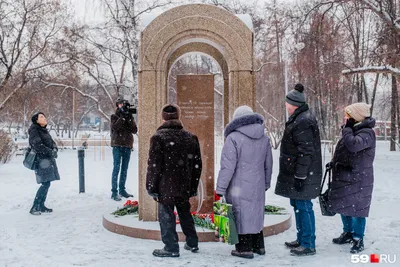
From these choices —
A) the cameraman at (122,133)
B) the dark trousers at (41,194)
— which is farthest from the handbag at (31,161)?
the cameraman at (122,133)

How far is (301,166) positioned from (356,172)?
81 cm

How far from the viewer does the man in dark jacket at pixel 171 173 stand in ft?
16.5

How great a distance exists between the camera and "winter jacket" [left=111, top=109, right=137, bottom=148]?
8844mm

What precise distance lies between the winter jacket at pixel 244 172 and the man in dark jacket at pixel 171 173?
393 millimetres

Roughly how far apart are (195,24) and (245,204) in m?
2.97

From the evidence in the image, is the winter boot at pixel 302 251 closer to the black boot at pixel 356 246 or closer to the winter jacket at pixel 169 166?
the black boot at pixel 356 246

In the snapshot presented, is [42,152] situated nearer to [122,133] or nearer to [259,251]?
[122,133]

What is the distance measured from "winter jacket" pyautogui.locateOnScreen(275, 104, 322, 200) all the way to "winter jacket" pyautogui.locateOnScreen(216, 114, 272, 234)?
32 cm

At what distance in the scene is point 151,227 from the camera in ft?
20.2

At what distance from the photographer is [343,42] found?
72.4 ft

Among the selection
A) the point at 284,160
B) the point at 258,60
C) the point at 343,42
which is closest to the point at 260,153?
the point at 284,160

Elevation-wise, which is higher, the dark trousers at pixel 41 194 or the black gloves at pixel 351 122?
the black gloves at pixel 351 122

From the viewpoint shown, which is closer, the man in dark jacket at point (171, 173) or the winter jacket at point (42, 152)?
the man in dark jacket at point (171, 173)

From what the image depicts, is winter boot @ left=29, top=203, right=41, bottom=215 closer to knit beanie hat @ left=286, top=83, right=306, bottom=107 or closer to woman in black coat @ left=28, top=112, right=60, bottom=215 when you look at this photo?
woman in black coat @ left=28, top=112, right=60, bottom=215
